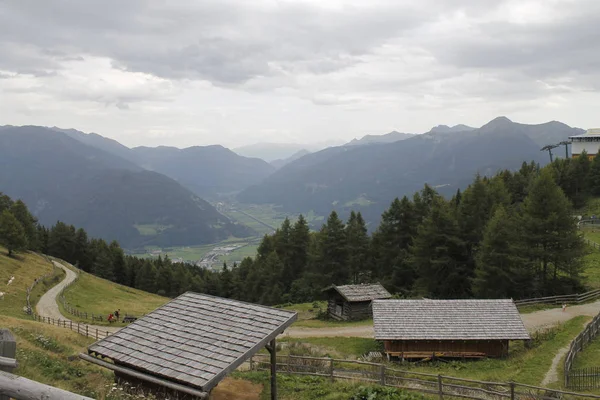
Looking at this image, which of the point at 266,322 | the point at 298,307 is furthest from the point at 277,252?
the point at 266,322

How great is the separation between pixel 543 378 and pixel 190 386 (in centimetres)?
2045

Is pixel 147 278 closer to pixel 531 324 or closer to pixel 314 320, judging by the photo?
pixel 314 320

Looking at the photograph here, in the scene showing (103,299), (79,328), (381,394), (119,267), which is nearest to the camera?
(381,394)

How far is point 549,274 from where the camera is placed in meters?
50.5

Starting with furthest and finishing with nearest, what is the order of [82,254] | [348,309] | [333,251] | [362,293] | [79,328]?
1. [82,254]
2. [333,251]
3. [362,293]
4. [348,309]
5. [79,328]

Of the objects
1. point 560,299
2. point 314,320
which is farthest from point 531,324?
point 314,320

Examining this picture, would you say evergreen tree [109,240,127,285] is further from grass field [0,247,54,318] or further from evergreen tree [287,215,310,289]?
evergreen tree [287,215,310,289]

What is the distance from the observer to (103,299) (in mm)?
67125

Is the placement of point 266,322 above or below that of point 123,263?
above

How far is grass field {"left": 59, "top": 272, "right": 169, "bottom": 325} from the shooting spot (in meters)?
58.4

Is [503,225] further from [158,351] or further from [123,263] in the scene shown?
[123,263]

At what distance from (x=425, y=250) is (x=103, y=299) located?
46694 millimetres

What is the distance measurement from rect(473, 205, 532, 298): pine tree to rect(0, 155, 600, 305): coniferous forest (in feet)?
0.35

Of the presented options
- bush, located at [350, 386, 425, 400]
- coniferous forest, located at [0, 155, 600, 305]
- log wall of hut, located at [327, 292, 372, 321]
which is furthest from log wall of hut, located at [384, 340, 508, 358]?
log wall of hut, located at [327, 292, 372, 321]
